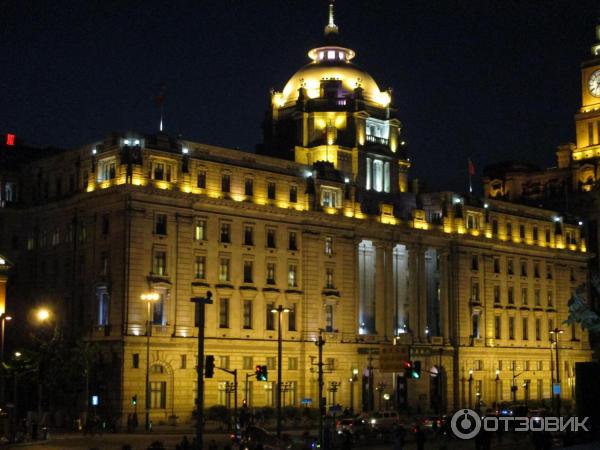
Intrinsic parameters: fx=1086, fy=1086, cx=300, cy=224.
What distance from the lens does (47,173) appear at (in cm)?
10900

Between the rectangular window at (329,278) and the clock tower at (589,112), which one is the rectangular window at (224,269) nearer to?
the rectangular window at (329,278)

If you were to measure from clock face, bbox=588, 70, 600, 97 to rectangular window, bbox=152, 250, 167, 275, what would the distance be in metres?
95.2

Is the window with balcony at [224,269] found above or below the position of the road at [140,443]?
above

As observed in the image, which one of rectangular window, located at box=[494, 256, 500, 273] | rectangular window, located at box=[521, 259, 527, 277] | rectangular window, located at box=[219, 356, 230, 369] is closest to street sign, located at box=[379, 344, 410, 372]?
rectangular window, located at box=[219, 356, 230, 369]

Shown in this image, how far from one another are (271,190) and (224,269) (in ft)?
33.8

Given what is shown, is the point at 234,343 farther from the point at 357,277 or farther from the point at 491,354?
the point at 491,354

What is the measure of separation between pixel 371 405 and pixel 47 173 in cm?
4191

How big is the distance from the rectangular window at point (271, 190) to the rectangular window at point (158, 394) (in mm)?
22668

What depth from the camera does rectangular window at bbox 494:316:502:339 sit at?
439ft

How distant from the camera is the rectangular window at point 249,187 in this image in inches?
4188

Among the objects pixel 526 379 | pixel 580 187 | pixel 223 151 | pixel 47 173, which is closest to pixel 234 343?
pixel 223 151

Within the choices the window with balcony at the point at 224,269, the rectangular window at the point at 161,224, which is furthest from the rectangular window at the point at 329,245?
the rectangular window at the point at 161,224

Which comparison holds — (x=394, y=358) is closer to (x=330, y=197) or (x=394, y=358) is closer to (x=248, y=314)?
(x=248, y=314)

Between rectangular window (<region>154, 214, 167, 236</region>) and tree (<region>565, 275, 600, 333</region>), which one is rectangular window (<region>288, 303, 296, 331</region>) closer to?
rectangular window (<region>154, 214, 167, 236</region>)
